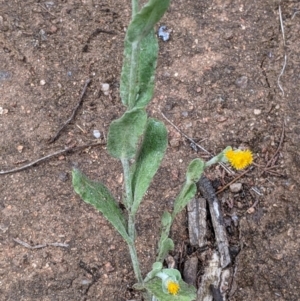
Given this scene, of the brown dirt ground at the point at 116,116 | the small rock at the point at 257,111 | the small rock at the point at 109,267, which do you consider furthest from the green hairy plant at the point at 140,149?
the small rock at the point at 257,111

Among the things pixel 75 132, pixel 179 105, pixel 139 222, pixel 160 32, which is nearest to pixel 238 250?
pixel 139 222

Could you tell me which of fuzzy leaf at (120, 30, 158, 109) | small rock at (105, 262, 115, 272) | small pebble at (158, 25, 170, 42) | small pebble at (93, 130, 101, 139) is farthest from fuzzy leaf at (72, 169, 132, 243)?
small pebble at (158, 25, 170, 42)

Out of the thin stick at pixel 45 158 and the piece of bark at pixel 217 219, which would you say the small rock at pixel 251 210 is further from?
the thin stick at pixel 45 158

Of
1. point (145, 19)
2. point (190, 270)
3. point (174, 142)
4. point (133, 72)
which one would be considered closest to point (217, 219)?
point (190, 270)

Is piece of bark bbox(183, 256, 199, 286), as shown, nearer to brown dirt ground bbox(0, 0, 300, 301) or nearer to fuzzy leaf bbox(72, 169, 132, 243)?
brown dirt ground bbox(0, 0, 300, 301)

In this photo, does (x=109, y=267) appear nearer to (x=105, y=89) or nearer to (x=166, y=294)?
(x=166, y=294)

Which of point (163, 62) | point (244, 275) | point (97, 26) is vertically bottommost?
point (244, 275)

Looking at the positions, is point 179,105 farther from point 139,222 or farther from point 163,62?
point 139,222

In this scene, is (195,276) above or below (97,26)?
below
